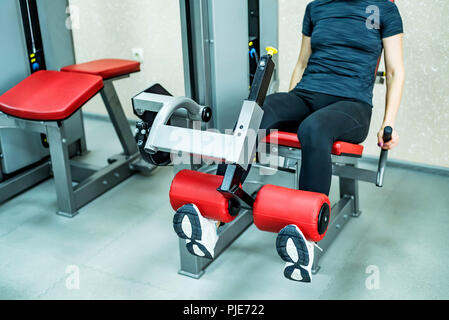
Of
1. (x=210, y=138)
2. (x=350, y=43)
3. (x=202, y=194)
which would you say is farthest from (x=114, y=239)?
(x=350, y=43)

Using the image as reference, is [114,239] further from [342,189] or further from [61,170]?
[342,189]

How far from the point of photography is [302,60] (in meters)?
2.13

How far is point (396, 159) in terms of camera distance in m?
2.88

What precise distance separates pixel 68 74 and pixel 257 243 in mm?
1233

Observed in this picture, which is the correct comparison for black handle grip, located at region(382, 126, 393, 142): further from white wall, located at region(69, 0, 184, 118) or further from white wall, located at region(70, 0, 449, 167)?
white wall, located at region(69, 0, 184, 118)

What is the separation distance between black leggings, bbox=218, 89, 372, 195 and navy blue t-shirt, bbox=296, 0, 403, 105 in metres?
0.05

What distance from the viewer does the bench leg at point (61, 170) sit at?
7.54 ft

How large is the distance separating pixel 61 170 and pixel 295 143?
119 cm

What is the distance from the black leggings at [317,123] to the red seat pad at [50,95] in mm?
Answer: 837

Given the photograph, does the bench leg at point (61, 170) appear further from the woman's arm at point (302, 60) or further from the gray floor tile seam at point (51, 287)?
the woman's arm at point (302, 60)

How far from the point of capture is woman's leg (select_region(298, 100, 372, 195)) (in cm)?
159

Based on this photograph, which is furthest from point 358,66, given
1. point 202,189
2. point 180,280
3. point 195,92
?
point 180,280

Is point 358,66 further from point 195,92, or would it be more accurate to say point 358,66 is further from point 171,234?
point 171,234

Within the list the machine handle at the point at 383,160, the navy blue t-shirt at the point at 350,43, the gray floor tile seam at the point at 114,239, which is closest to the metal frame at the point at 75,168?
the gray floor tile seam at the point at 114,239
